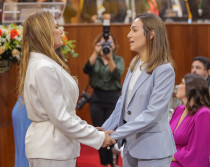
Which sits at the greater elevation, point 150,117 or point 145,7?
point 145,7

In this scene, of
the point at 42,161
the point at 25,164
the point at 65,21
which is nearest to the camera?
the point at 42,161

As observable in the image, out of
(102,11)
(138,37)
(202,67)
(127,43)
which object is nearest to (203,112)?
(138,37)

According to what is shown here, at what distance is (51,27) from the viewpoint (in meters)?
2.49

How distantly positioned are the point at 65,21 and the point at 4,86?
271cm

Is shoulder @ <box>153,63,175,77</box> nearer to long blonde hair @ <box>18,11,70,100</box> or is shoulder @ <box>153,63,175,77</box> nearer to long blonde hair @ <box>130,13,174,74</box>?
long blonde hair @ <box>130,13,174,74</box>

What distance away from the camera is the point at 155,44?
2.74 m

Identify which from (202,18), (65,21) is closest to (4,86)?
(65,21)

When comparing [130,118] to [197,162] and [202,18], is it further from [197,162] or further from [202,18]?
Result: [202,18]

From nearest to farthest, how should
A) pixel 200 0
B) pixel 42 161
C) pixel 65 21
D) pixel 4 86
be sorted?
pixel 42 161, pixel 4 86, pixel 65 21, pixel 200 0

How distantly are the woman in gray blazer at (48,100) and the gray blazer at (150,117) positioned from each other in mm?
305

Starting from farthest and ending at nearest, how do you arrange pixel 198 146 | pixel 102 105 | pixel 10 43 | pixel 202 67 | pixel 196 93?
1. pixel 202 67
2. pixel 102 105
3. pixel 10 43
4. pixel 196 93
5. pixel 198 146

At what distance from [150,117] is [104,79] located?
2725 mm

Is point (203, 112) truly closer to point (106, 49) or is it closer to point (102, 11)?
point (106, 49)

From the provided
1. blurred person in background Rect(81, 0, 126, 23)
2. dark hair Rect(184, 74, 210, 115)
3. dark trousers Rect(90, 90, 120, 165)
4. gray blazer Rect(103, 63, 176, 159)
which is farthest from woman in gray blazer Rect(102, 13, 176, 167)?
blurred person in background Rect(81, 0, 126, 23)
